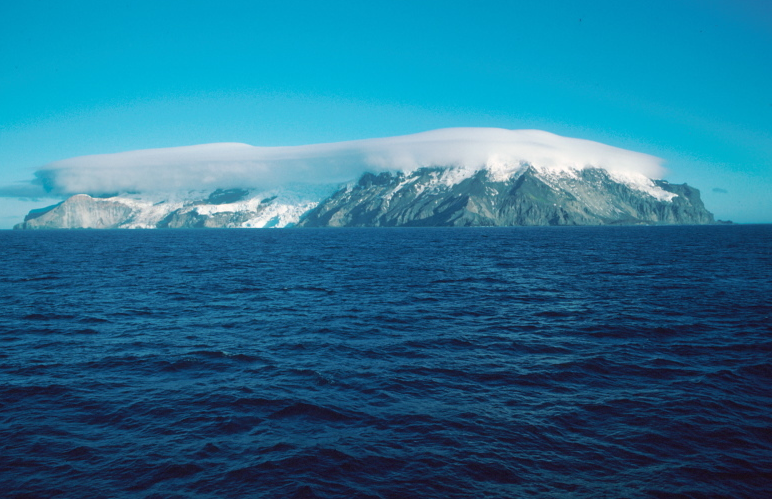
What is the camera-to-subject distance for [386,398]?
2323cm

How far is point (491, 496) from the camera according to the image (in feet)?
50.3

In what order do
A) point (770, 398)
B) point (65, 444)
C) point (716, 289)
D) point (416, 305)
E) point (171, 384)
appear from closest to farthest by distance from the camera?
point (65, 444)
point (770, 398)
point (171, 384)
point (416, 305)
point (716, 289)

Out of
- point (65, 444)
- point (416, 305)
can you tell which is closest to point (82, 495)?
point (65, 444)

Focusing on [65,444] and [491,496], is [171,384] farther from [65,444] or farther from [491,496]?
[491,496]

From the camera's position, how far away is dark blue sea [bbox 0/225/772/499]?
16406mm

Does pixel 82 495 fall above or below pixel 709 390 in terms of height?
below

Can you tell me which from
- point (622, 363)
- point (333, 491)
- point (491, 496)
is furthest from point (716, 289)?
point (333, 491)

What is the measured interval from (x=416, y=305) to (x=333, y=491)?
32.6m

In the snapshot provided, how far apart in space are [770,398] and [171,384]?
30911mm

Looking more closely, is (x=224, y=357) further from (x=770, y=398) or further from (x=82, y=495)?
(x=770, y=398)

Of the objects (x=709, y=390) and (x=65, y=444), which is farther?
(x=709, y=390)

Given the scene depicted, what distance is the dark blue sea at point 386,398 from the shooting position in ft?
53.8

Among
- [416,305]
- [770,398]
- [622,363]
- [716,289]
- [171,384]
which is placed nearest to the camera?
[770,398]

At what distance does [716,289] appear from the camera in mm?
54875
